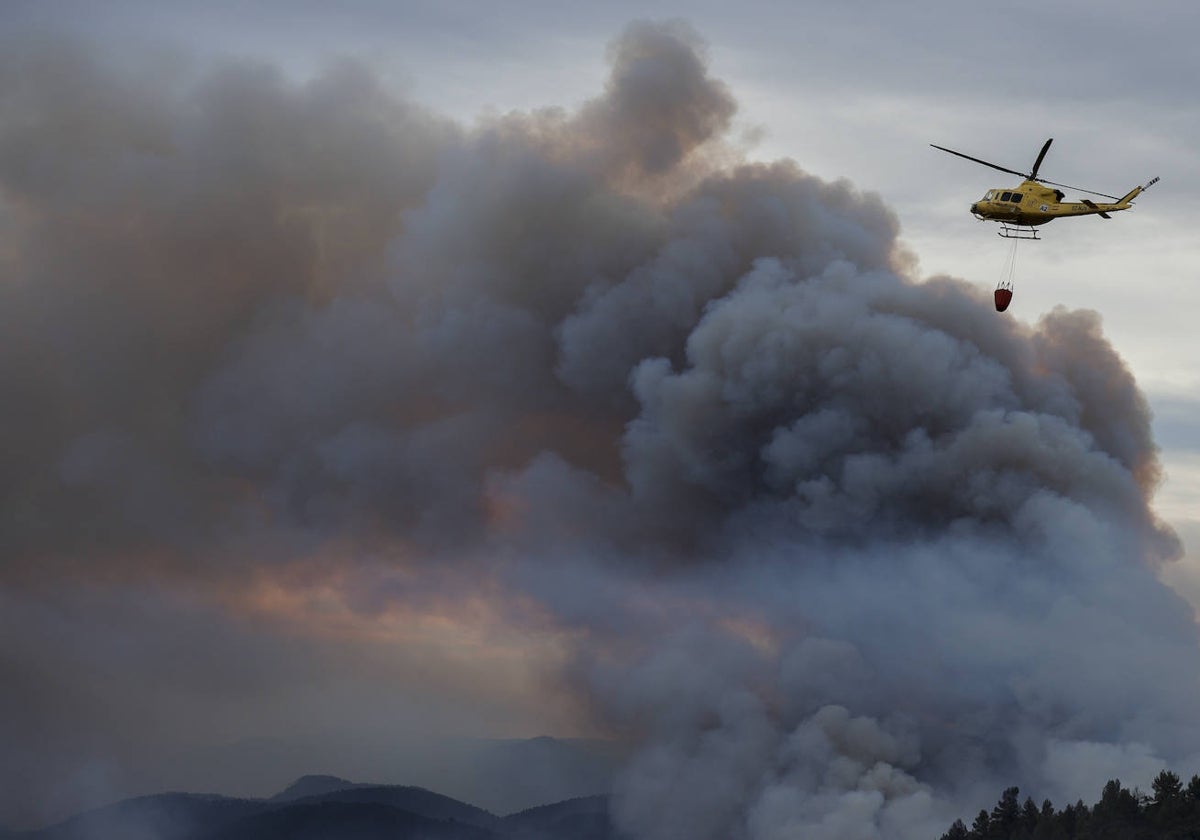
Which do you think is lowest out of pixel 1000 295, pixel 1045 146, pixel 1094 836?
pixel 1094 836

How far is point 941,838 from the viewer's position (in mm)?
133000

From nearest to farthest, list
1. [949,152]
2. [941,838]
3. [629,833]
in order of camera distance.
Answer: [949,152] < [941,838] < [629,833]

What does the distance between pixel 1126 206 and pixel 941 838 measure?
5545cm

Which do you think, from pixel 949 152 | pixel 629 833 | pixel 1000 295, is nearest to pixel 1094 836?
pixel 1000 295

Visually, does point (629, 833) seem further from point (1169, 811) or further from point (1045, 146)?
point (1045, 146)

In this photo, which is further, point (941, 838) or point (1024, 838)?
Answer: point (941, 838)

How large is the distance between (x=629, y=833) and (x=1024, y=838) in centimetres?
6838

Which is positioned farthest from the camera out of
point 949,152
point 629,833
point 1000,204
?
point 629,833

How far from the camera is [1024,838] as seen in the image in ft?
403

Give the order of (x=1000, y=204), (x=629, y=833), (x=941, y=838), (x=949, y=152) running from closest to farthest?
(x=949, y=152), (x=1000, y=204), (x=941, y=838), (x=629, y=833)

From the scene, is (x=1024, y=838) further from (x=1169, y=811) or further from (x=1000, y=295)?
(x=1000, y=295)

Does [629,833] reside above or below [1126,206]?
below

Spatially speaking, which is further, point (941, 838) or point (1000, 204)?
point (941, 838)

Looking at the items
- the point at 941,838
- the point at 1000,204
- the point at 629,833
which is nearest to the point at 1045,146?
the point at 1000,204
